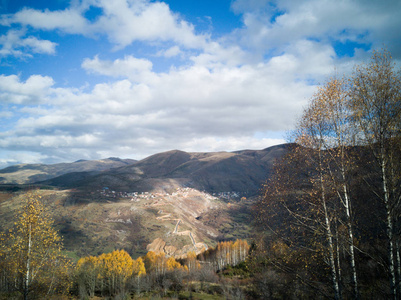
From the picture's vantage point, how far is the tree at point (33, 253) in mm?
18344

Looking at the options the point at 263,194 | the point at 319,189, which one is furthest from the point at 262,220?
the point at 319,189

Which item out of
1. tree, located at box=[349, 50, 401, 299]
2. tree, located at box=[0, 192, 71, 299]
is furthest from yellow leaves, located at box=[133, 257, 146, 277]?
tree, located at box=[349, 50, 401, 299]

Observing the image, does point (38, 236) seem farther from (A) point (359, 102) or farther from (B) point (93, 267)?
(B) point (93, 267)

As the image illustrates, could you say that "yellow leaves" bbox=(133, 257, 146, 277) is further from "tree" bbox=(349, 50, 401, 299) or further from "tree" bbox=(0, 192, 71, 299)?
"tree" bbox=(349, 50, 401, 299)

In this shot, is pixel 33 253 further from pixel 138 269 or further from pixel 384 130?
pixel 138 269

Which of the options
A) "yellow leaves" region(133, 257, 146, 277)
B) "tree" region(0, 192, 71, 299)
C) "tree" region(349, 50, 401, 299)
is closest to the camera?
"tree" region(349, 50, 401, 299)

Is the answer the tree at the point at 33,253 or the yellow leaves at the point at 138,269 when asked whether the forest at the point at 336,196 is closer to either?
the tree at the point at 33,253

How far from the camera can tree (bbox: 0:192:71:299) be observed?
1834 cm

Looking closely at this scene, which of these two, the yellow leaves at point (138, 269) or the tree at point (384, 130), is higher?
the tree at point (384, 130)

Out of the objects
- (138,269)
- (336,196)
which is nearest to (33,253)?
(336,196)

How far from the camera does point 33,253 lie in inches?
744

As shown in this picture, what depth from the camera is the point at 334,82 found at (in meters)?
12.8

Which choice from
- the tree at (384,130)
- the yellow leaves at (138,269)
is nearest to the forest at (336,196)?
the tree at (384,130)

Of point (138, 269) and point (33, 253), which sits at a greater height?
point (33, 253)
